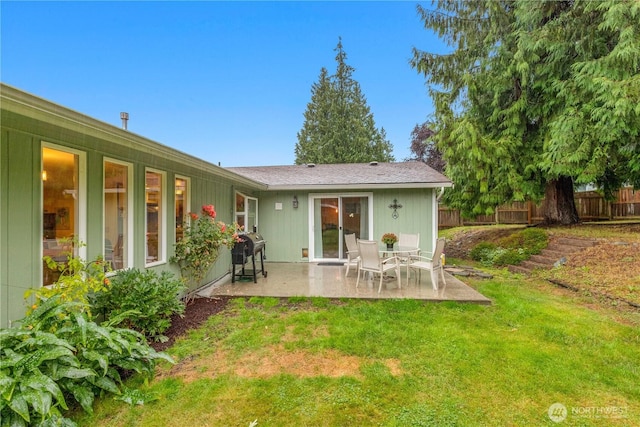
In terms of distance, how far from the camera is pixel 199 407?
2.24 m

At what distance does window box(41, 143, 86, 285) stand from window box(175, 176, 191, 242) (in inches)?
68.1

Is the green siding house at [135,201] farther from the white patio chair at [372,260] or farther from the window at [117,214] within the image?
the white patio chair at [372,260]

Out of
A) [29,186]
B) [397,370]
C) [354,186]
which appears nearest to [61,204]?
[29,186]

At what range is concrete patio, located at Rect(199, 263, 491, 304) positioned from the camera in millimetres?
4855

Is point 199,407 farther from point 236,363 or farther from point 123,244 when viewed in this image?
point 123,244

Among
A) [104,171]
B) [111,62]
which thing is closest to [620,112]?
[104,171]

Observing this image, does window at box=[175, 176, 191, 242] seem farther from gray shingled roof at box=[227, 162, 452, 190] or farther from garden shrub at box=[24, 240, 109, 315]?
gray shingled roof at box=[227, 162, 452, 190]

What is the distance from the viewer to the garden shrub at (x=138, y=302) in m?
3.20

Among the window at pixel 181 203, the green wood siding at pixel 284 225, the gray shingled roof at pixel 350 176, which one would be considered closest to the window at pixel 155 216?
the window at pixel 181 203

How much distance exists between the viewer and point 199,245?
186 inches

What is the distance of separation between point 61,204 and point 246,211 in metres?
4.65

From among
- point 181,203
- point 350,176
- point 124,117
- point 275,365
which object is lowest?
point 275,365

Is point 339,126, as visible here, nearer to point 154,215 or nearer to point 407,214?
point 407,214

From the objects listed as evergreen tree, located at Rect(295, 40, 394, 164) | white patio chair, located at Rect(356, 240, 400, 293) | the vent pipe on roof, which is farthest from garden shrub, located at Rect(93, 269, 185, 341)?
evergreen tree, located at Rect(295, 40, 394, 164)
